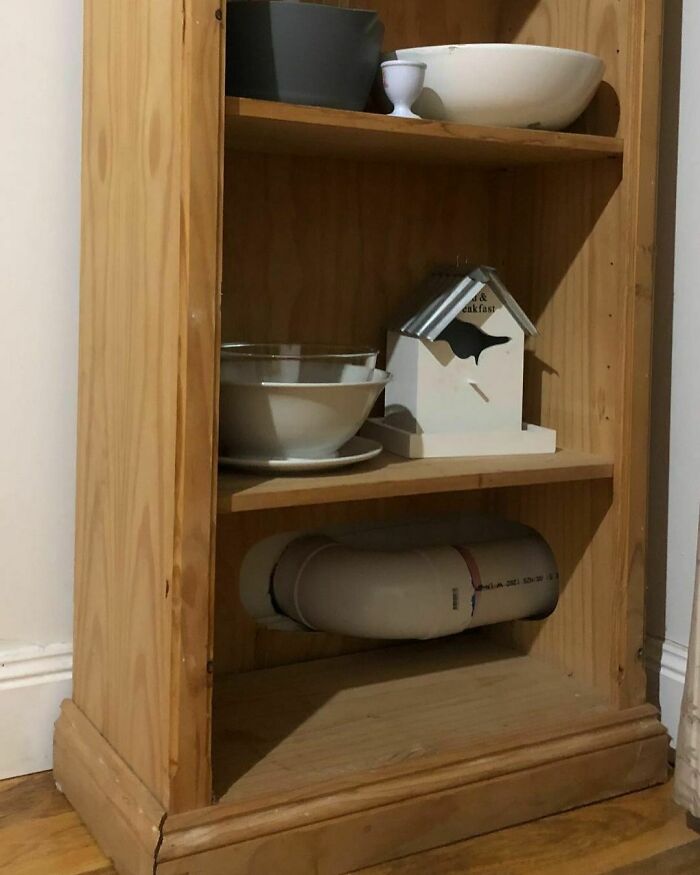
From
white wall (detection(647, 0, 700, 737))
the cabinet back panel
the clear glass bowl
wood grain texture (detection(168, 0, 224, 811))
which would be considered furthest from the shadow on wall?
wood grain texture (detection(168, 0, 224, 811))

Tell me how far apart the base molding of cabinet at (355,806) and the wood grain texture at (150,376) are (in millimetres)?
31

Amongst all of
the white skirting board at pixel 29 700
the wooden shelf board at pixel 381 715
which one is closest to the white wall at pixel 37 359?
the white skirting board at pixel 29 700

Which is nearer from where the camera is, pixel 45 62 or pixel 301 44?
pixel 301 44

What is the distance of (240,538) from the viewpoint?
1427 mm

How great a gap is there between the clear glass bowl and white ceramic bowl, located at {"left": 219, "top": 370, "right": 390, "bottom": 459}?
6 cm

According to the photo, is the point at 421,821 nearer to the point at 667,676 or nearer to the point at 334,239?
the point at 667,676

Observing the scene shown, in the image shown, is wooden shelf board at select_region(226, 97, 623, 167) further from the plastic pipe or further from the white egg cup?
the plastic pipe

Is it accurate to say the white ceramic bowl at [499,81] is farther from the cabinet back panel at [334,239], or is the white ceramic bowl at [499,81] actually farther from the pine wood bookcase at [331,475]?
the cabinet back panel at [334,239]

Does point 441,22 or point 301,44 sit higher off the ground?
point 441,22

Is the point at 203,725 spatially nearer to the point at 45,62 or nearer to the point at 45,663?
the point at 45,663

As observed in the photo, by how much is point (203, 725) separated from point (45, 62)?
30.1 inches

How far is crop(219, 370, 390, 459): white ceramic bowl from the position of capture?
45.0 inches

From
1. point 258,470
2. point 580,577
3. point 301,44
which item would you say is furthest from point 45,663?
point 301,44

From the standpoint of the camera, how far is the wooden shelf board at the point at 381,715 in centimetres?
116
